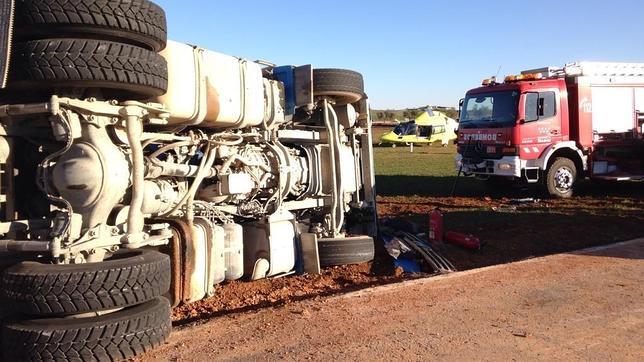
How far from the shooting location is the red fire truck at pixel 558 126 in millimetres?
14391

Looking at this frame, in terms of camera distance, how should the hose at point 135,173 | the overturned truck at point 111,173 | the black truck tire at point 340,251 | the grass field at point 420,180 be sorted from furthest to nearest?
1. the grass field at point 420,180
2. the black truck tire at point 340,251
3. the hose at point 135,173
4. the overturned truck at point 111,173

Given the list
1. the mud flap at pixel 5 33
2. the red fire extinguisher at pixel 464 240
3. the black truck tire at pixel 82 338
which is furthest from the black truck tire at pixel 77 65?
the red fire extinguisher at pixel 464 240

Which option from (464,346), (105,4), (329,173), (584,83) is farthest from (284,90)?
(584,83)

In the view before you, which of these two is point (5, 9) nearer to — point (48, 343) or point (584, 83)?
point (48, 343)

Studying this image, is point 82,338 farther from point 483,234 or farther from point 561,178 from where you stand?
point 561,178

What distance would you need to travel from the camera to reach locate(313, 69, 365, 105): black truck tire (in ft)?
23.6

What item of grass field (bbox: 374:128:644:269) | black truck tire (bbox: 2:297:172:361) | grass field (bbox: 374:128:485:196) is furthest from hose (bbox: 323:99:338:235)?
grass field (bbox: 374:128:485:196)

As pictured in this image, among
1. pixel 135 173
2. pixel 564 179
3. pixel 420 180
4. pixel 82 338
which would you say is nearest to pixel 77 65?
pixel 135 173

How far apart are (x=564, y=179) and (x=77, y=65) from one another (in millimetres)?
13094

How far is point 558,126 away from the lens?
14.7m

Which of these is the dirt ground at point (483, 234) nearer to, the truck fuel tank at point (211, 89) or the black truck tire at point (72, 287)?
the black truck tire at point (72, 287)

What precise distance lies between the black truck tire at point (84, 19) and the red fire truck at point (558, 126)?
38.1 ft

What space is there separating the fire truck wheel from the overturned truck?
33.6 ft

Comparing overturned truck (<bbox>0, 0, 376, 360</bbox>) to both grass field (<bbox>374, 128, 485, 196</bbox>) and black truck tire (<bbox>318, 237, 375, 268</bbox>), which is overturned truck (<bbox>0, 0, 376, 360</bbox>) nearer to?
black truck tire (<bbox>318, 237, 375, 268</bbox>)
